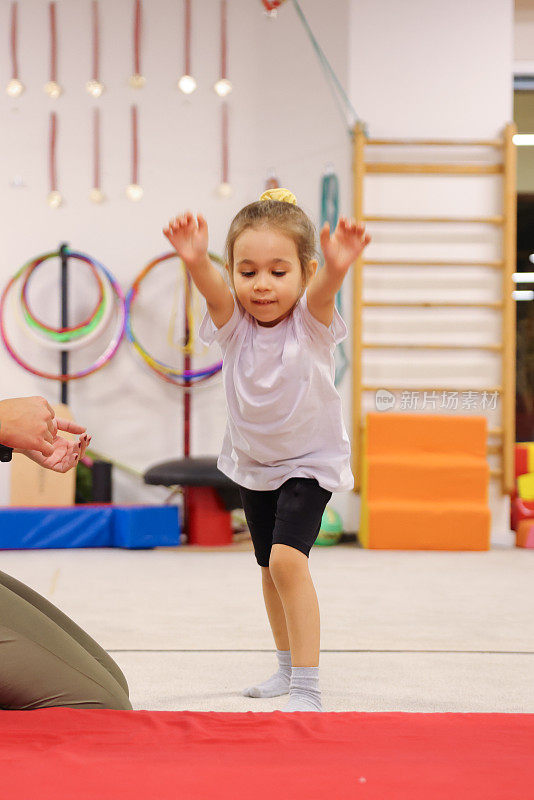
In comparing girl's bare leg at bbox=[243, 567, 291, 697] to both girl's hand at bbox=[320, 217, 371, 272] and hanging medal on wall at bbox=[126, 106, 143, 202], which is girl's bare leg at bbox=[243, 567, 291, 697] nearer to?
girl's hand at bbox=[320, 217, 371, 272]

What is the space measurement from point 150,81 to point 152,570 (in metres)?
2.95

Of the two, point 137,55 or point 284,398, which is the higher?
point 137,55

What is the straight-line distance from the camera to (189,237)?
5.76 ft

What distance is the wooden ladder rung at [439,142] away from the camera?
4684mm

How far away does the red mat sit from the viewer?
39.7 inches

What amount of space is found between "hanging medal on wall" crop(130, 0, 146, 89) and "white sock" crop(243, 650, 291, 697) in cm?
391

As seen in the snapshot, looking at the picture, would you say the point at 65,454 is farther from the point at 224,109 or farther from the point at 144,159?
the point at 224,109

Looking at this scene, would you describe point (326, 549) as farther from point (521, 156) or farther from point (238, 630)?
point (521, 156)

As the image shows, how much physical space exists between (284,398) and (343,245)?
1.13 ft

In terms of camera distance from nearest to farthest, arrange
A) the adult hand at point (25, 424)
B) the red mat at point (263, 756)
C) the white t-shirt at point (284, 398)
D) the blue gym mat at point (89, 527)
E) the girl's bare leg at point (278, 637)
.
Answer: the red mat at point (263, 756)
the adult hand at point (25, 424)
the white t-shirt at point (284, 398)
the girl's bare leg at point (278, 637)
the blue gym mat at point (89, 527)

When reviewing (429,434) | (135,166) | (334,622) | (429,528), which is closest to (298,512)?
(334,622)

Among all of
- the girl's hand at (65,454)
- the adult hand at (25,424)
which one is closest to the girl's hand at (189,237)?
the girl's hand at (65,454)

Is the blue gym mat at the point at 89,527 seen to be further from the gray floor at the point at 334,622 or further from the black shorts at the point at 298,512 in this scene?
the black shorts at the point at 298,512

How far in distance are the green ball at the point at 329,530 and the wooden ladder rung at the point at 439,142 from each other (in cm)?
198
